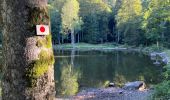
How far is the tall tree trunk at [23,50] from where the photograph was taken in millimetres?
2088

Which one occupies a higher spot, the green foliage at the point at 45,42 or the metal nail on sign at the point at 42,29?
the metal nail on sign at the point at 42,29

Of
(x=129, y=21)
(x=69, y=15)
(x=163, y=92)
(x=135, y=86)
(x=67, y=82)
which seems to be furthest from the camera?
(x=69, y=15)

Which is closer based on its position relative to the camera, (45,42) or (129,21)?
(45,42)

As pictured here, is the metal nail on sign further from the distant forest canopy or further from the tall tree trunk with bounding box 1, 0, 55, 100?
the distant forest canopy

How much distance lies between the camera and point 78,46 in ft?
244

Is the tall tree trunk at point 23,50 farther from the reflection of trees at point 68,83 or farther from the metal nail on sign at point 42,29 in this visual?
the reflection of trees at point 68,83

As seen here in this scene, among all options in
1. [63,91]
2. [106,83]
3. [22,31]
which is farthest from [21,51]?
[106,83]

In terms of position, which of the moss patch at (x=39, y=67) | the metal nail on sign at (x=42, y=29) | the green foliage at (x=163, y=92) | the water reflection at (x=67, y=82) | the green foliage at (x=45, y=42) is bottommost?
the water reflection at (x=67, y=82)

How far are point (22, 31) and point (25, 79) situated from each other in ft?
1.01

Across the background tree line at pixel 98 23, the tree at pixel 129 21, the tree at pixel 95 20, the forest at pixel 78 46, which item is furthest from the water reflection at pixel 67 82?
the tree at pixel 95 20

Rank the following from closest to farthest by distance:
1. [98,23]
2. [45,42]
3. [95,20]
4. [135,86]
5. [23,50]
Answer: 1. [23,50]
2. [45,42]
3. [135,86]
4. [95,20]
5. [98,23]

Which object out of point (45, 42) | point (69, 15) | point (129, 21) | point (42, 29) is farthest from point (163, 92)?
point (69, 15)

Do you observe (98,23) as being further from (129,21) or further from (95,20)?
(129,21)

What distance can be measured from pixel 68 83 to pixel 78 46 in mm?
48618
